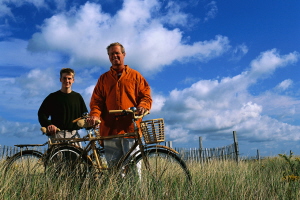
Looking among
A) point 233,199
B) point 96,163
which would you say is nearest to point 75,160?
point 96,163

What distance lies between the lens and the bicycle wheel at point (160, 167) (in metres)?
3.60

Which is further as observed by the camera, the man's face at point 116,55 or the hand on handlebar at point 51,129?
the hand on handlebar at point 51,129

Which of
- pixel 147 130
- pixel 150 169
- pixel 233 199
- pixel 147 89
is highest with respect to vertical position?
pixel 147 89

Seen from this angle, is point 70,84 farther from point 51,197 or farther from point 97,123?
point 51,197

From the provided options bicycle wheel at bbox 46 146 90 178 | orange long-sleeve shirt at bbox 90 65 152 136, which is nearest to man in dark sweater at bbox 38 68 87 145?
bicycle wheel at bbox 46 146 90 178

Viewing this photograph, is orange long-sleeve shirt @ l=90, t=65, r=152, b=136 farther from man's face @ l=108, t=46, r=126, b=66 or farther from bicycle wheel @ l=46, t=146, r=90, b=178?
bicycle wheel @ l=46, t=146, r=90, b=178

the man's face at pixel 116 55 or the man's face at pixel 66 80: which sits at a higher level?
the man's face at pixel 116 55

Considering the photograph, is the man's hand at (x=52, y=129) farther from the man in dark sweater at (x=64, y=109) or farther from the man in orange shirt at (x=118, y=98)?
the man in orange shirt at (x=118, y=98)

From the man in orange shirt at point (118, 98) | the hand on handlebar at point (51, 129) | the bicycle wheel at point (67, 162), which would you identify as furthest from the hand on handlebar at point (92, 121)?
the hand on handlebar at point (51, 129)

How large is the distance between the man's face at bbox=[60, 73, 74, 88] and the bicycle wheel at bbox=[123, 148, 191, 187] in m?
1.69

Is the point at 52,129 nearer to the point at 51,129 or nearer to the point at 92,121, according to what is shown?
the point at 51,129

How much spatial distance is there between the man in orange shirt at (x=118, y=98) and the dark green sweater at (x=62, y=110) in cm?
68

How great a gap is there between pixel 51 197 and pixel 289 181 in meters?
2.86

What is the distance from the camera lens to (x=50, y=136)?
470 centimetres
